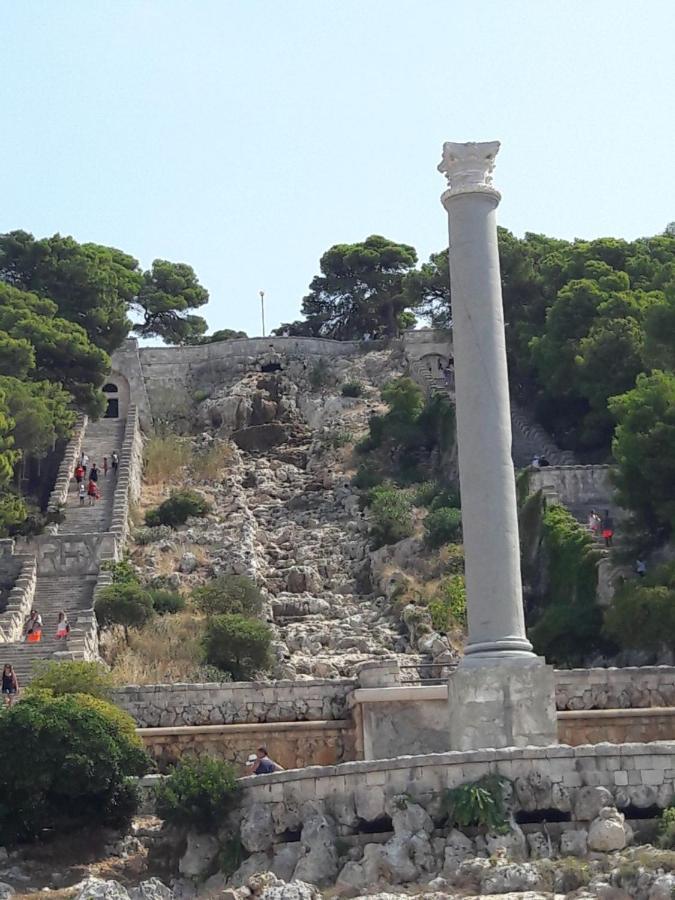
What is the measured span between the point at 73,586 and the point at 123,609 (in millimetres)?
3144

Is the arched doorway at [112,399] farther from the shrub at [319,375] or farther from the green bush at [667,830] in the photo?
the green bush at [667,830]

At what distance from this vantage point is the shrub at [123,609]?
119 feet

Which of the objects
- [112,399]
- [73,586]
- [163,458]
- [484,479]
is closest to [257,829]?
[484,479]

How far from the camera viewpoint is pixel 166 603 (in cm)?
3781

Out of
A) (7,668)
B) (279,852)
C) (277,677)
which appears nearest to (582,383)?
(277,677)

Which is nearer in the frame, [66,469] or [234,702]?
[234,702]

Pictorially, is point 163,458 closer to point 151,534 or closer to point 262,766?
point 151,534

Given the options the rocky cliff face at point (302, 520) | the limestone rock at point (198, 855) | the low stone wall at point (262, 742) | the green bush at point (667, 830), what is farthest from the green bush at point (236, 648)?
the green bush at point (667, 830)

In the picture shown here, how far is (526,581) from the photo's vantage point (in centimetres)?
3872

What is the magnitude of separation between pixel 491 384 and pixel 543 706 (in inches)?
168

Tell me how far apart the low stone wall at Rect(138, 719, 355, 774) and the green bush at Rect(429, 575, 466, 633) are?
755 cm

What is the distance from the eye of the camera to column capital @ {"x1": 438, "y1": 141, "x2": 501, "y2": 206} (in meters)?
26.2

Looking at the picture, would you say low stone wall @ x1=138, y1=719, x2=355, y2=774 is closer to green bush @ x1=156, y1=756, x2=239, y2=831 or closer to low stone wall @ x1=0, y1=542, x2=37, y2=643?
green bush @ x1=156, y1=756, x2=239, y2=831

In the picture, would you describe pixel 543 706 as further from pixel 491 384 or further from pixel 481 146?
pixel 481 146
